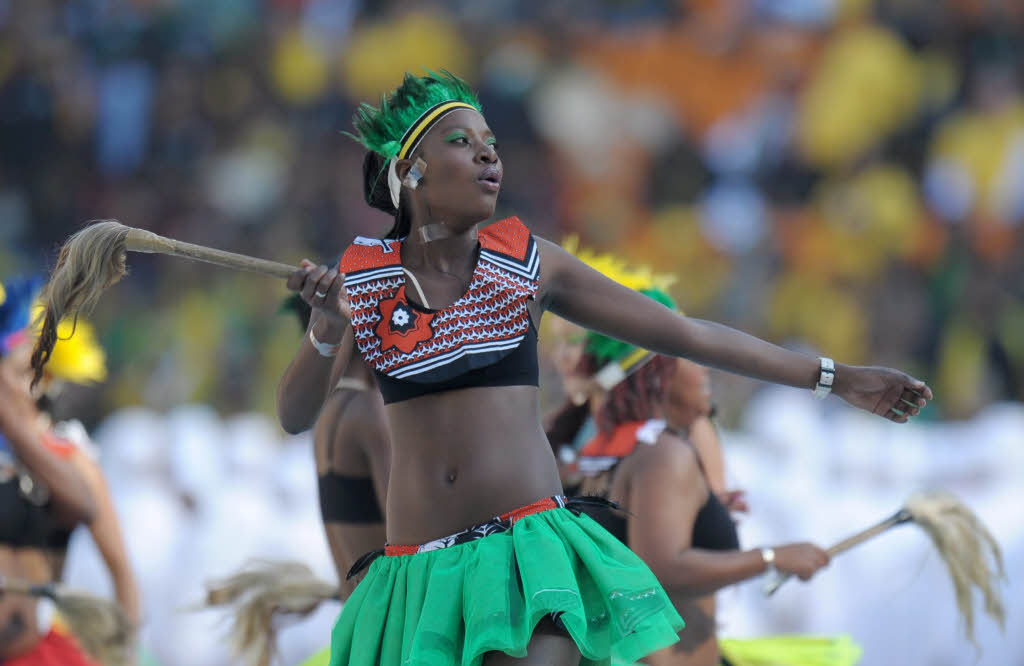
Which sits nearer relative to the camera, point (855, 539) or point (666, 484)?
point (666, 484)

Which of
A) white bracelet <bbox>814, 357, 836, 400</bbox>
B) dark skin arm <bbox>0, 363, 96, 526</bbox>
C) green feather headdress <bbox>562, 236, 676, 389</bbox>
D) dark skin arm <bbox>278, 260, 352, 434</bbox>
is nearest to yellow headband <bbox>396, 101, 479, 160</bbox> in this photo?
dark skin arm <bbox>278, 260, 352, 434</bbox>

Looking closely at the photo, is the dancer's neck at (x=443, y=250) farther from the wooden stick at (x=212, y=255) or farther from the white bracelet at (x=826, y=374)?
the white bracelet at (x=826, y=374)

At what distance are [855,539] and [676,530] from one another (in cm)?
91

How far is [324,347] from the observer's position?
11.1 ft

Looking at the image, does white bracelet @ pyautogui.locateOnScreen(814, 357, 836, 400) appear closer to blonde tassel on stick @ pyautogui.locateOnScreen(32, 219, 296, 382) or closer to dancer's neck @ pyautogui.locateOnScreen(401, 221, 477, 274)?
dancer's neck @ pyautogui.locateOnScreen(401, 221, 477, 274)

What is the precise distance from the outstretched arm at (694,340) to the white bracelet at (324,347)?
1.58ft

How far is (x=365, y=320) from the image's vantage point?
3.34 meters

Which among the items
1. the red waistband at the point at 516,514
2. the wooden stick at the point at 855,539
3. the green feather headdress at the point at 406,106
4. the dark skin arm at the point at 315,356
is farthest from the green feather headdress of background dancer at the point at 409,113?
the wooden stick at the point at 855,539

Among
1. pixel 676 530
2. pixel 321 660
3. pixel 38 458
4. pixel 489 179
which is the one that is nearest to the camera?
pixel 489 179

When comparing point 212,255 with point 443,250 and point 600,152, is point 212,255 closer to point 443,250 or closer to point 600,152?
point 443,250

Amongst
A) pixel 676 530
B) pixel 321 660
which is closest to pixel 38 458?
pixel 321 660

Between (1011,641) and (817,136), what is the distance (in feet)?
17.7

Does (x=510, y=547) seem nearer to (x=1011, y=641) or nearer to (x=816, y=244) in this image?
(x=1011, y=641)

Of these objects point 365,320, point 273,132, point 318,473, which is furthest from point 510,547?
point 273,132
